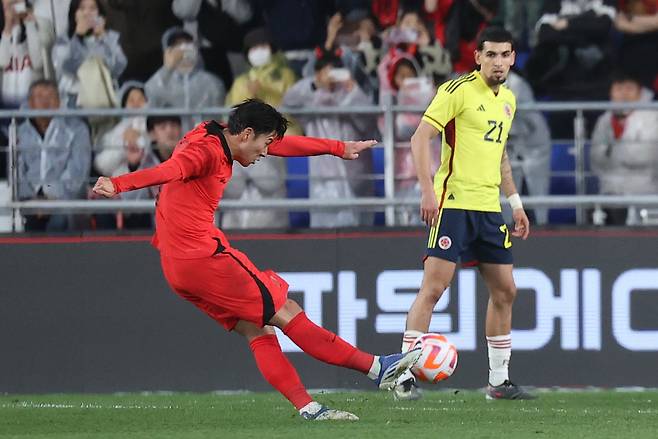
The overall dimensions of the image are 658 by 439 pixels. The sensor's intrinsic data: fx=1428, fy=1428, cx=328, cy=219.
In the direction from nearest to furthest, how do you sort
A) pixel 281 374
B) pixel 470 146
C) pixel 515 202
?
pixel 281 374
pixel 470 146
pixel 515 202

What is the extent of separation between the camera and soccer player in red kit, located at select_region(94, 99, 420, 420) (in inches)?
293

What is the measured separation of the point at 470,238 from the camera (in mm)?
9289

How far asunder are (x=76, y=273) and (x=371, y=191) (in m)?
2.41

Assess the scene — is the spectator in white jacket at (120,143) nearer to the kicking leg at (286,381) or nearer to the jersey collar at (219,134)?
the jersey collar at (219,134)

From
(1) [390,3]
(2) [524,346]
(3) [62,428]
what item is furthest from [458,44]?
(3) [62,428]

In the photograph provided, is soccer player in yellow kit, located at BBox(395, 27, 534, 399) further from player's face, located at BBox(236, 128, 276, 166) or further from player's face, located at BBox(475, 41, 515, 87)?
player's face, located at BBox(236, 128, 276, 166)

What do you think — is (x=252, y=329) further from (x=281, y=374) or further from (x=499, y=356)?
(x=499, y=356)

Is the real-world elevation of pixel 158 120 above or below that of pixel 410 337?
above

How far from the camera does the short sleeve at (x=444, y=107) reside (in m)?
9.04

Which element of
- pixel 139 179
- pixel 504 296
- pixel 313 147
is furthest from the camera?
pixel 504 296

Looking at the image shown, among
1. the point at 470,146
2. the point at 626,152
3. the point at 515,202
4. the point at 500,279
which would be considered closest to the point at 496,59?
the point at 470,146

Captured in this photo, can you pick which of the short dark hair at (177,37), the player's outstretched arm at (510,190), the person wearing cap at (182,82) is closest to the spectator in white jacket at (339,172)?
the person wearing cap at (182,82)

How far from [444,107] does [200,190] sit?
2144 millimetres

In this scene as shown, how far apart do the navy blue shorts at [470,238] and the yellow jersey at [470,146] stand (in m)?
0.07
